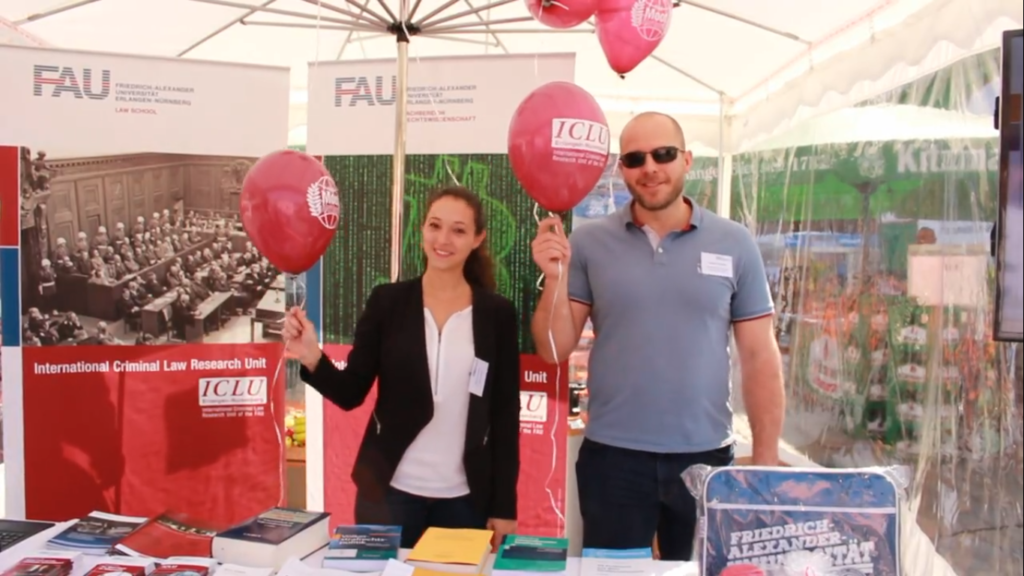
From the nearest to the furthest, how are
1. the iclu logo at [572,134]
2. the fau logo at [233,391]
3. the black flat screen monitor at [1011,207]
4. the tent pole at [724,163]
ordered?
the black flat screen monitor at [1011,207], the iclu logo at [572,134], the fau logo at [233,391], the tent pole at [724,163]

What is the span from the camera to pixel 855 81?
2.71m

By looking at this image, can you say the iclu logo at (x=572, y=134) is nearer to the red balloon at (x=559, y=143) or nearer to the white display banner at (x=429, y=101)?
the red balloon at (x=559, y=143)

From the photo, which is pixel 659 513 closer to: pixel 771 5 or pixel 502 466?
pixel 502 466

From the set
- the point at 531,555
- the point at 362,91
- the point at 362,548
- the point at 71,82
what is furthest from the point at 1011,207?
the point at 71,82

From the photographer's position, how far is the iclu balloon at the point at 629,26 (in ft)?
5.82

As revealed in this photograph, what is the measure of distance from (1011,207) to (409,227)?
6.16ft

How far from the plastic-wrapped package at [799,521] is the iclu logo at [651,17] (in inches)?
43.5

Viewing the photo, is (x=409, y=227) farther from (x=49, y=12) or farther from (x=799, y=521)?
(x=799, y=521)

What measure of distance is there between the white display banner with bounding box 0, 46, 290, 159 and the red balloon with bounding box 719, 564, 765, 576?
1.93 metres

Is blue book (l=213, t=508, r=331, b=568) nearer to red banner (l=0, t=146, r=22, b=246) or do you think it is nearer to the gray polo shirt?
the gray polo shirt

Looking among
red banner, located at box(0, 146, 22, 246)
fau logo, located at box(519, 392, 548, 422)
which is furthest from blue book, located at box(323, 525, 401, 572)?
red banner, located at box(0, 146, 22, 246)

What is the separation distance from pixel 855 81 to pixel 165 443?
285 cm

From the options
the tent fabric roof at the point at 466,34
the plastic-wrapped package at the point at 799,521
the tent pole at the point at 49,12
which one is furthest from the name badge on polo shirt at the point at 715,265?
the tent pole at the point at 49,12

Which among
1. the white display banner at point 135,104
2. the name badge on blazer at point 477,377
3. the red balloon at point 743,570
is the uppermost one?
the white display banner at point 135,104
